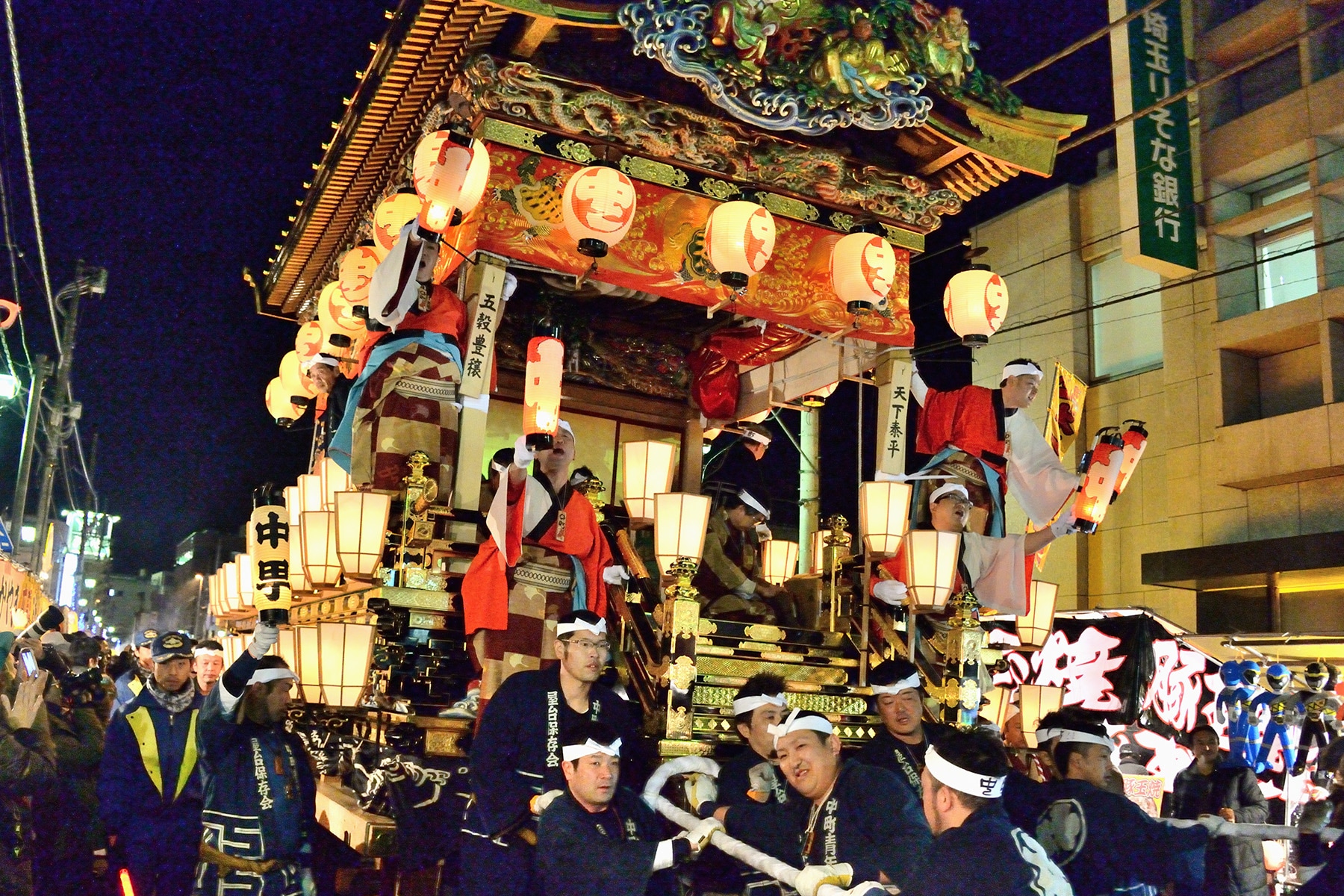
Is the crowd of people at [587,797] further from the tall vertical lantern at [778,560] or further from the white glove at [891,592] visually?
the tall vertical lantern at [778,560]

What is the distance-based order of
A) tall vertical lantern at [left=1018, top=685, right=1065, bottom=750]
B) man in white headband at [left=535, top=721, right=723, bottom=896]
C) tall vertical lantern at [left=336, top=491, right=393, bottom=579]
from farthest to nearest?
tall vertical lantern at [left=1018, top=685, right=1065, bottom=750] < tall vertical lantern at [left=336, top=491, right=393, bottom=579] < man in white headband at [left=535, top=721, right=723, bottom=896]

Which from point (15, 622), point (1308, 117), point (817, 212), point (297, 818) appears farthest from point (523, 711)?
point (1308, 117)

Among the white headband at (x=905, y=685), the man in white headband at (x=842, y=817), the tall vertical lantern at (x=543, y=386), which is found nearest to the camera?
the man in white headband at (x=842, y=817)

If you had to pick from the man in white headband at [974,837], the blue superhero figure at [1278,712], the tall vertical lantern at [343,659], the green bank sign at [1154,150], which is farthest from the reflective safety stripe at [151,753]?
the green bank sign at [1154,150]

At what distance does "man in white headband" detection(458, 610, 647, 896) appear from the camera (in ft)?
16.7

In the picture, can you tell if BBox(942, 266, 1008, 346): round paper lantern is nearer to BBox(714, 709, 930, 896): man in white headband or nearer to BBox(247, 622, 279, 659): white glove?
BBox(714, 709, 930, 896): man in white headband

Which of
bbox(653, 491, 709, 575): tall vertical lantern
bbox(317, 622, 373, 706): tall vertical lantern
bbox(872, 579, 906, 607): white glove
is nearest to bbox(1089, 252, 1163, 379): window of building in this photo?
bbox(872, 579, 906, 607): white glove

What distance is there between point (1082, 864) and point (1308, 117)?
14007 mm

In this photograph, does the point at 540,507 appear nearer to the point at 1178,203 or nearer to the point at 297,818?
the point at 297,818

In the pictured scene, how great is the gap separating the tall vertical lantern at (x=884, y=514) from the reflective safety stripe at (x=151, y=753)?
207 inches

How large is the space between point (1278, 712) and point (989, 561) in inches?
134

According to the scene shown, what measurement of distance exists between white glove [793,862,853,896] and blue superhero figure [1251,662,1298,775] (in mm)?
8150

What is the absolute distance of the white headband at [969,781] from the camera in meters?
3.66

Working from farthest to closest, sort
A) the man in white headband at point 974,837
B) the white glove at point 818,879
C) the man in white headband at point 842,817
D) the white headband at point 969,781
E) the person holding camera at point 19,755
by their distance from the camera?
1. the person holding camera at point 19,755
2. the man in white headband at point 842,817
3. the white glove at point 818,879
4. the white headband at point 969,781
5. the man in white headband at point 974,837
